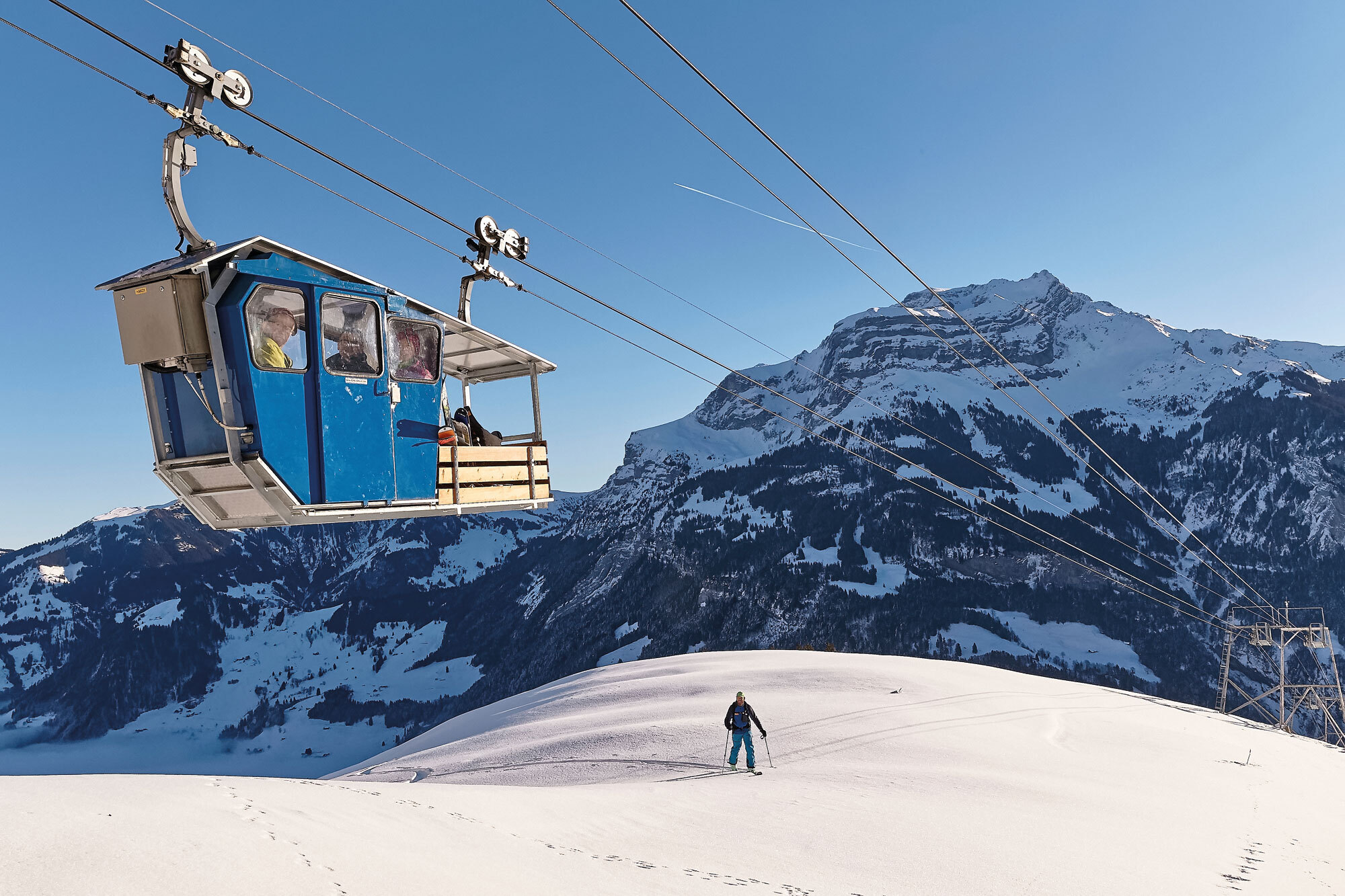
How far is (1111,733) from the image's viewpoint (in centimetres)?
2191

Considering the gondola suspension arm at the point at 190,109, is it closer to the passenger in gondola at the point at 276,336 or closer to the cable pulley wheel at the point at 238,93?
the cable pulley wheel at the point at 238,93

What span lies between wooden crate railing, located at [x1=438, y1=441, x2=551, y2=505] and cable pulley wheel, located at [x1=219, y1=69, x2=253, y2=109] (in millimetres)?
4370

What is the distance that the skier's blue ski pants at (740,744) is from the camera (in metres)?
16.9

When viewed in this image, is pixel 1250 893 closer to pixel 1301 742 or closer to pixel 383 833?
pixel 383 833

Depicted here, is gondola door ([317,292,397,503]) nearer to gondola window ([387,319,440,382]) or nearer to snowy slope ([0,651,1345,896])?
gondola window ([387,319,440,382])

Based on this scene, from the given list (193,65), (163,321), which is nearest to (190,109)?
(193,65)

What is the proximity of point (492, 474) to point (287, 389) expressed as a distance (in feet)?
10.0

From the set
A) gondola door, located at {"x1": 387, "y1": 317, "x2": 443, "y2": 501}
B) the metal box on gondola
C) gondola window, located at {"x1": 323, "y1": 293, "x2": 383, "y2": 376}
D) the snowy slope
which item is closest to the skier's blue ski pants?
the snowy slope

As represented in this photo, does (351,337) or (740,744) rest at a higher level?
(351,337)

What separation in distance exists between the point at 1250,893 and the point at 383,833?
12522 millimetres

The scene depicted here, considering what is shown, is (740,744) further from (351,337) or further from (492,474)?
(351,337)

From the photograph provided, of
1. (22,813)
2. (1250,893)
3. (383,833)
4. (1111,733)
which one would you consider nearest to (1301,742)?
(1111,733)

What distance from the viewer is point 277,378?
807 centimetres

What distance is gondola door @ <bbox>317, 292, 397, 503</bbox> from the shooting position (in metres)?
8.52
